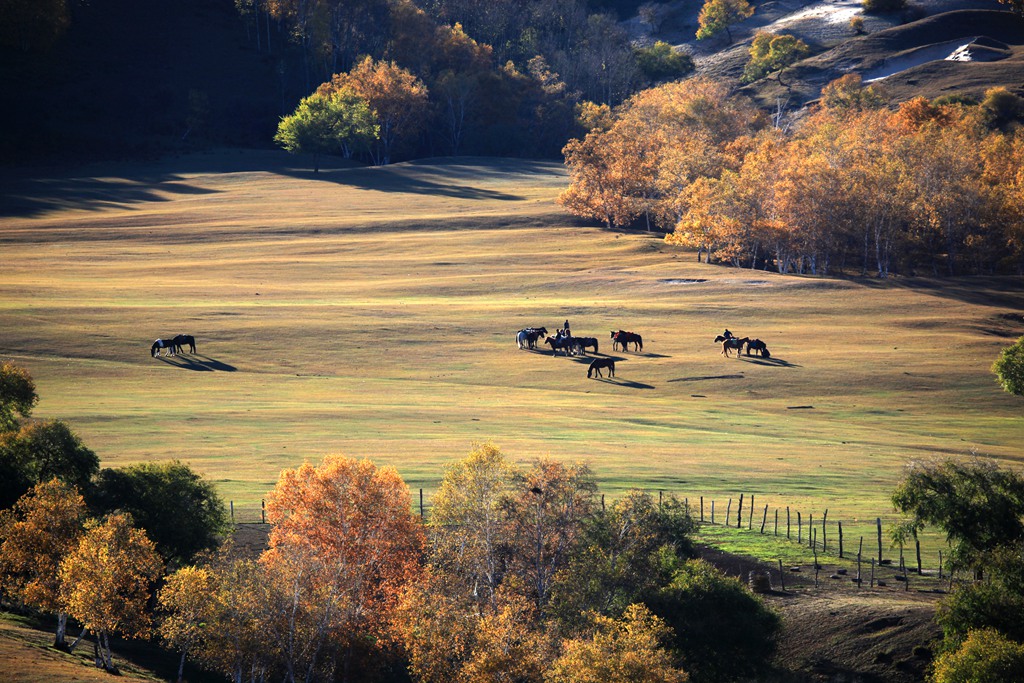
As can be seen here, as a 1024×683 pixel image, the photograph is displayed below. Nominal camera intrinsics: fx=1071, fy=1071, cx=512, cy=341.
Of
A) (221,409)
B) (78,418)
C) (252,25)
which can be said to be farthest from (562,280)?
(252,25)

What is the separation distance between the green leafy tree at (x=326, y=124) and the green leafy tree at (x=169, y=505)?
124 m

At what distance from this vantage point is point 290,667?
3033 cm

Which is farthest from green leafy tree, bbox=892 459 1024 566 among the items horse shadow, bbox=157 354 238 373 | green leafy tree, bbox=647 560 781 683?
horse shadow, bbox=157 354 238 373

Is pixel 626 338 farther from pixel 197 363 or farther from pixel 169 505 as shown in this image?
pixel 169 505

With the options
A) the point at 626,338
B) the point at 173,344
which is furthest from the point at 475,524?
the point at 173,344

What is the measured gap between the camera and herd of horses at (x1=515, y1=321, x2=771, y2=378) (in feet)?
237

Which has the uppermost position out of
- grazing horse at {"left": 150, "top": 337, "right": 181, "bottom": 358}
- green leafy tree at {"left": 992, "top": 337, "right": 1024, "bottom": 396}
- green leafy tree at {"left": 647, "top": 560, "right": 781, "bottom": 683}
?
green leafy tree at {"left": 992, "top": 337, "right": 1024, "bottom": 396}

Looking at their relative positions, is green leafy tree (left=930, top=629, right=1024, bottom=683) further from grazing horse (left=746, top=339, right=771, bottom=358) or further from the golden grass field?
grazing horse (left=746, top=339, right=771, bottom=358)

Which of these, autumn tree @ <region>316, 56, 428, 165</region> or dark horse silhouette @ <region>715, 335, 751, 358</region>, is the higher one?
autumn tree @ <region>316, 56, 428, 165</region>

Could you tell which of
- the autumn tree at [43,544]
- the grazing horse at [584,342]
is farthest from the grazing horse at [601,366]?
the autumn tree at [43,544]

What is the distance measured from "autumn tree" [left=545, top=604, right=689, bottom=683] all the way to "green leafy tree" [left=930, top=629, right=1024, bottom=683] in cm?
730

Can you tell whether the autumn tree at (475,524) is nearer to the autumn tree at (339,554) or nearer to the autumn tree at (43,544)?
the autumn tree at (339,554)

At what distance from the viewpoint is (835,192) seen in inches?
3915

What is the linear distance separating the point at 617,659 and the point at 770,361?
1814 inches
